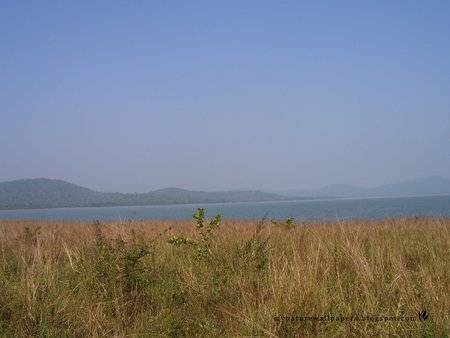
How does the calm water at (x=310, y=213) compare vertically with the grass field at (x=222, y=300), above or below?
below

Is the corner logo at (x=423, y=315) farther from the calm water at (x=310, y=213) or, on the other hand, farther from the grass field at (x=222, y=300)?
the calm water at (x=310, y=213)

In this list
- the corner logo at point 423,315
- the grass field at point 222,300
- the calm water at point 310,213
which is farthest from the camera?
the calm water at point 310,213

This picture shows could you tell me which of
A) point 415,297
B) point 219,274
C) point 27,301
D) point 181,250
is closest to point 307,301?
point 415,297

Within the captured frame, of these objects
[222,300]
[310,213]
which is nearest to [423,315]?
[222,300]

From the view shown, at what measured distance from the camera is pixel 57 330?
3885mm

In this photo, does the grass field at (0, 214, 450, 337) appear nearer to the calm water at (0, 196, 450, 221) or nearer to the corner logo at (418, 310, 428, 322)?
the corner logo at (418, 310, 428, 322)

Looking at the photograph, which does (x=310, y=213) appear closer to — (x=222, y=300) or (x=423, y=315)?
(x=222, y=300)

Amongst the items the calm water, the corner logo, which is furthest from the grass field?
the calm water

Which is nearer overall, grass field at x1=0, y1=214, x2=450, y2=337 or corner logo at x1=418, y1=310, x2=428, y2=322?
corner logo at x1=418, y1=310, x2=428, y2=322

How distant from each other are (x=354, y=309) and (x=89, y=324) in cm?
241

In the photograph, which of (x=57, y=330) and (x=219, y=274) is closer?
(x=57, y=330)

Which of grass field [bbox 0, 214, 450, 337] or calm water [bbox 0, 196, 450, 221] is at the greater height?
grass field [bbox 0, 214, 450, 337]

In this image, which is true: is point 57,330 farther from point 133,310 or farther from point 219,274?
point 219,274

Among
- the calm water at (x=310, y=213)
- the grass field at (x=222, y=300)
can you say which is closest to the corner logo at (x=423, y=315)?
the grass field at (x=222, y=300)
